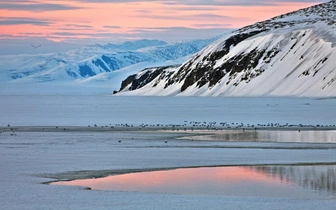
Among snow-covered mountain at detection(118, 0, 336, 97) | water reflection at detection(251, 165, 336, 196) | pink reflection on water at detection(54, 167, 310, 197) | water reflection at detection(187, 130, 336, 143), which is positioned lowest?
pink reflection on water at detection(54, 167, 310, 197)

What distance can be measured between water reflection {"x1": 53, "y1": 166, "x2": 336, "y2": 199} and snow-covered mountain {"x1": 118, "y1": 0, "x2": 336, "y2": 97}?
9857 centimetres

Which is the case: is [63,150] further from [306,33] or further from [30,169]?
[306,33]

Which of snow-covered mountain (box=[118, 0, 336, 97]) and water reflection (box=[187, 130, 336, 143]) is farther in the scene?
snow-covered mountain (box=[118, 0, 336, 97])

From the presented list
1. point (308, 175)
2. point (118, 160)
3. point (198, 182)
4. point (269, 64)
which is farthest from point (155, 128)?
point (269, 64)

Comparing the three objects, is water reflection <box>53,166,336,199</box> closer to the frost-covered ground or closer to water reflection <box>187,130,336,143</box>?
the frost-covered ground

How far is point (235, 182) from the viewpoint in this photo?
25484 millimetres

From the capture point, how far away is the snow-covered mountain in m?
141

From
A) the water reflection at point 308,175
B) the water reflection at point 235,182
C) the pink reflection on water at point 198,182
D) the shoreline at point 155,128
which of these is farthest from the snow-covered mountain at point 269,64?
the pink reflection on water at point 198,182

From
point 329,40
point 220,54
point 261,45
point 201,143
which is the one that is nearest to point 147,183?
point 201,143

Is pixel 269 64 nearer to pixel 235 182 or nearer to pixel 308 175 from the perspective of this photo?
pixel 308 175

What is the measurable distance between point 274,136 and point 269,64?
113 m

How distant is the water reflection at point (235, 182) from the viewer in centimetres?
2339

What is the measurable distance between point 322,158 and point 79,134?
807 inches

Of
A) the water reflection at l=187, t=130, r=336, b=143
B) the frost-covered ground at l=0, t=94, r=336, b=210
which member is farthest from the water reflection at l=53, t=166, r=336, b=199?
the water reflection at l=187, t=130, r=336, b=143
